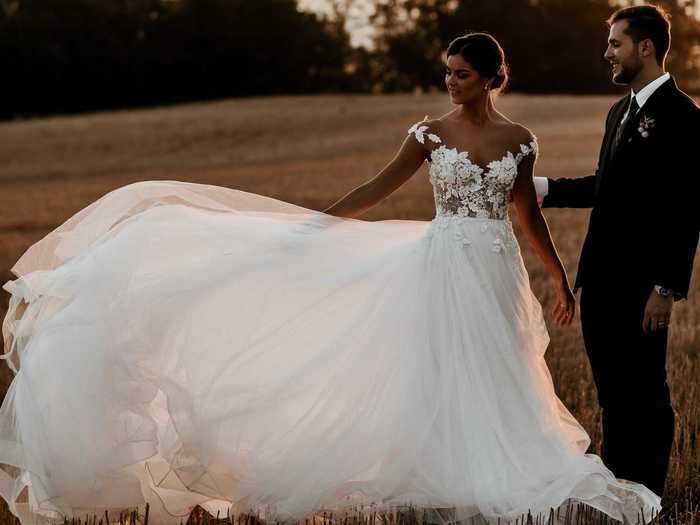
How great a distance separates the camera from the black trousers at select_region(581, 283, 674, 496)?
4668mm

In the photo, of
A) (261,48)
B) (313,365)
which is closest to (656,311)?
(313,365)

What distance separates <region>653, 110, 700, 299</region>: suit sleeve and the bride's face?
903 millimetres

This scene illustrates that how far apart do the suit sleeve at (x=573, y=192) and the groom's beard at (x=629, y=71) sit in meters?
0.69

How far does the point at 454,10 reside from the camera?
64.1 meters

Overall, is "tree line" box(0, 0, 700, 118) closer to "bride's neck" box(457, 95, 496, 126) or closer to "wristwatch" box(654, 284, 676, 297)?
"bride's neck" box(457, 95, 496, 126)

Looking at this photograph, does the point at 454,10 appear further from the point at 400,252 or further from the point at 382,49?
the point at 400,252

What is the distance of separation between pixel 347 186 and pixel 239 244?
16.6m

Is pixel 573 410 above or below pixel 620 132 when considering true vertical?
below

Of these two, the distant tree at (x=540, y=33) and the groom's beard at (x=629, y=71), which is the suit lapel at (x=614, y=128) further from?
the distant tree at (x=540, y=33)

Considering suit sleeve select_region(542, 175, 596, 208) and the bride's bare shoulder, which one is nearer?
the bride's bare shoulder

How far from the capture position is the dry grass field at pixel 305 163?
7191mm

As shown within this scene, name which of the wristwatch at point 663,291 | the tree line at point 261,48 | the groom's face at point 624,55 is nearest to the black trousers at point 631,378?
the wristwatch at point 663,291

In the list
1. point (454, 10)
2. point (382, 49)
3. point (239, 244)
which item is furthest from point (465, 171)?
point (454, 10)

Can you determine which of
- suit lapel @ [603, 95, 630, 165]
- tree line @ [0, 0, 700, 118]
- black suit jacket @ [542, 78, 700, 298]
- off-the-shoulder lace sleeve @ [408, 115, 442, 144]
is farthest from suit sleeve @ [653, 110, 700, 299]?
tree line @ [0, 0, 700, 118]
